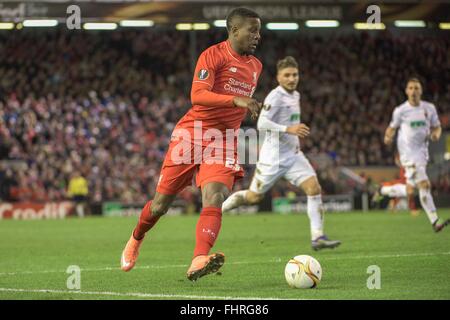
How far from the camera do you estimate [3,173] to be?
94.2 feet

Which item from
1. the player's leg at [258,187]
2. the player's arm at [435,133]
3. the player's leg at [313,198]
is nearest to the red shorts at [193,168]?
the player's leg at [313,198]

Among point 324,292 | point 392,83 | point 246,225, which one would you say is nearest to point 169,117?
point 392,83

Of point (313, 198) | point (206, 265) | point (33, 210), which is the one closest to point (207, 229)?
point (206, 265)

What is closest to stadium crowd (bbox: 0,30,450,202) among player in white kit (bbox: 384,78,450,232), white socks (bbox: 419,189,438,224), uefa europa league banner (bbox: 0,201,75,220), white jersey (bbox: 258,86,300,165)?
uefa europa league banner (bbox: 0,201,75,220)

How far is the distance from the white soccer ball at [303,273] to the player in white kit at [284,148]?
4736mm

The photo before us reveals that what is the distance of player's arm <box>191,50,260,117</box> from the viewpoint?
7.78 m

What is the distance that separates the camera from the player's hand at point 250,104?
7.31m

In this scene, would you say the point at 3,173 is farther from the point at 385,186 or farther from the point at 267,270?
Answer: the point at 267,270

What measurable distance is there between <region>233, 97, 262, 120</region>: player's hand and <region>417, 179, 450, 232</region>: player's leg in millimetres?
8012

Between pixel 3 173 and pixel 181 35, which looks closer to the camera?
pixel 3 173

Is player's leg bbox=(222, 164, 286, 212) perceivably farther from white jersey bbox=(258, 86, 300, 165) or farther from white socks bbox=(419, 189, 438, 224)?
white socks bbox=(419, 189, 438, 224)

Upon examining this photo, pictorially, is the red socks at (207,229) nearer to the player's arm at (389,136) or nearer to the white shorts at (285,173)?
the white shorts at (285,173)
